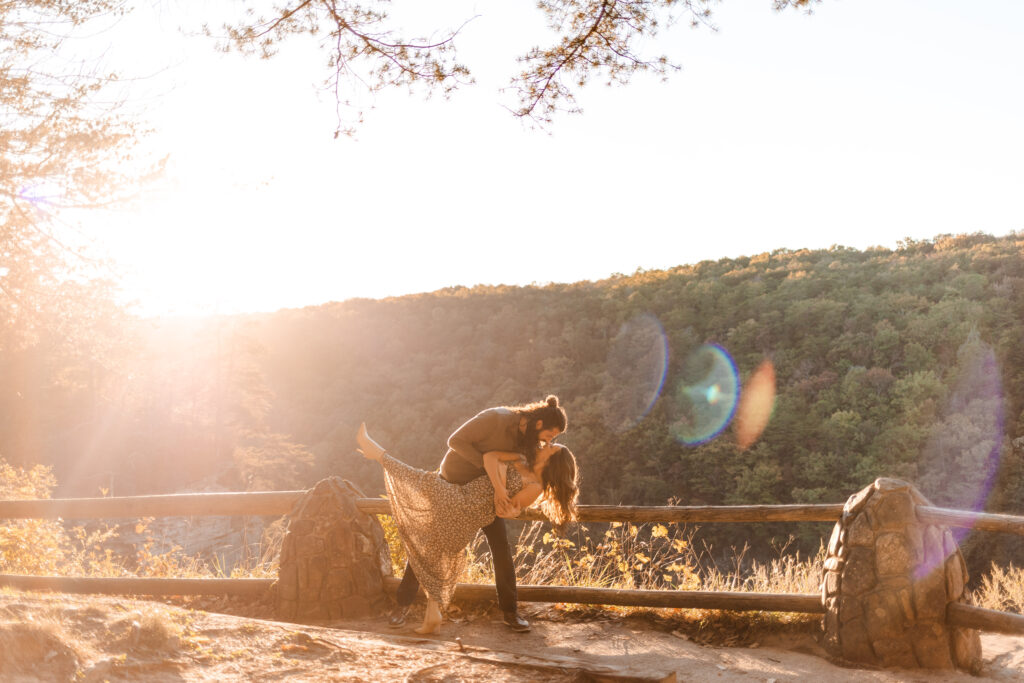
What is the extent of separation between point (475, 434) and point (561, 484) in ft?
2.18

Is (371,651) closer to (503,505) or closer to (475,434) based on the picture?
(503,505)

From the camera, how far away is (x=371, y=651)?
4.50 meters

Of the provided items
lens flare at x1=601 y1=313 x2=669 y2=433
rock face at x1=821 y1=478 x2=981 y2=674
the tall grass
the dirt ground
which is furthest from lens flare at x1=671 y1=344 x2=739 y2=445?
rock face at x1=821 y1=478 x2=981 y2=674

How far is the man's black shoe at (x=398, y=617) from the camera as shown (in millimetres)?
5828

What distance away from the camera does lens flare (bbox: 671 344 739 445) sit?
31.2 meters

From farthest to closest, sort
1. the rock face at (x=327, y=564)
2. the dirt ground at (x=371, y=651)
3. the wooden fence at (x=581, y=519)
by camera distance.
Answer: the rock face at (x=327, y=564), the wooden fence at (x=581, y=519), the dirt ground at (x=371, y=651)

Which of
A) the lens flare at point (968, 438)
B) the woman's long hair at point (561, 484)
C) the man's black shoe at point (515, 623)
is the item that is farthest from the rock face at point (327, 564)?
the lens flare at point (968, 438)

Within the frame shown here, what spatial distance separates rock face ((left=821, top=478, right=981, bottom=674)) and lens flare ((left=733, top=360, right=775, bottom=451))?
25079 mm

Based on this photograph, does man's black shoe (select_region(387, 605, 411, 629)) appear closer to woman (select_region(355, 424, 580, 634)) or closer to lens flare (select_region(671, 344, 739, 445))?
woman (select_region(355, 424, 580, 634))

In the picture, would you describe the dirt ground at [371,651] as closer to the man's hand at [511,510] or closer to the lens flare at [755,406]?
the man's hand at [511,510]

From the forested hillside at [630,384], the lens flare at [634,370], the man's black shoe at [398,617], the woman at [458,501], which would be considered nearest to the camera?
the woman at [458,501]

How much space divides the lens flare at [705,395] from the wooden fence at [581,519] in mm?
25709

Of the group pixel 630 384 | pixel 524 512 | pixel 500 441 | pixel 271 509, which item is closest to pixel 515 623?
pixel 524 512

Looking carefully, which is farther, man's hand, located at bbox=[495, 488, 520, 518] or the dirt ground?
man's hand, located at bbox=[495, 488, 520, 518]
